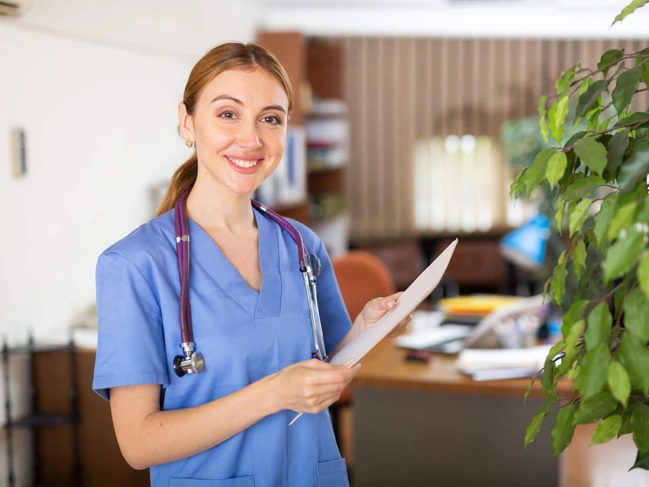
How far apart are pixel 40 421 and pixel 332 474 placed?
1651 millimetres

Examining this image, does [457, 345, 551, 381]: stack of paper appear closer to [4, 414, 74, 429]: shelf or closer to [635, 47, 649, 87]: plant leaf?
[4, 414, 74, 429]: shelf

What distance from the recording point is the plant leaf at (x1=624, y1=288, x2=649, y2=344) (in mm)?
819

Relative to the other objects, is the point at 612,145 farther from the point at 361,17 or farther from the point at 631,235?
the point at 361,17

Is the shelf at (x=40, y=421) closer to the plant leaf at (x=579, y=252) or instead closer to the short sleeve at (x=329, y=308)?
the short sleeve at (x=329, y=308)

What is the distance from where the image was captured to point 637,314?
827mm

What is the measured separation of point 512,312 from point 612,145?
208 cm

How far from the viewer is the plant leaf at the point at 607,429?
1.00 m

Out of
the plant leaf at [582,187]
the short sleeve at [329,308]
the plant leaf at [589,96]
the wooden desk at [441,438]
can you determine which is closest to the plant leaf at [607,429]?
the plant leaf at [582,187]

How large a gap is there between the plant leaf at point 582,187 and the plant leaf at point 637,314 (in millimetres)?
180

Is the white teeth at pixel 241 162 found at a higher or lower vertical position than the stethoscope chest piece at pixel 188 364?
higher

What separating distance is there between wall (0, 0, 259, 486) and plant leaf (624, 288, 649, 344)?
229cm

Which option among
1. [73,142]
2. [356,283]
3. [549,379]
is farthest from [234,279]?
[356,283]

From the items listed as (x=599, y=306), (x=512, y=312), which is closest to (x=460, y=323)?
(x=512, y=312)

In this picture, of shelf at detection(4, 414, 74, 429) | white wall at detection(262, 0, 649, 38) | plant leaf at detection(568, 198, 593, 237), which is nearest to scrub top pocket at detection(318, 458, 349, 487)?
plant leaf at detection(568, 198, 593, 237)
